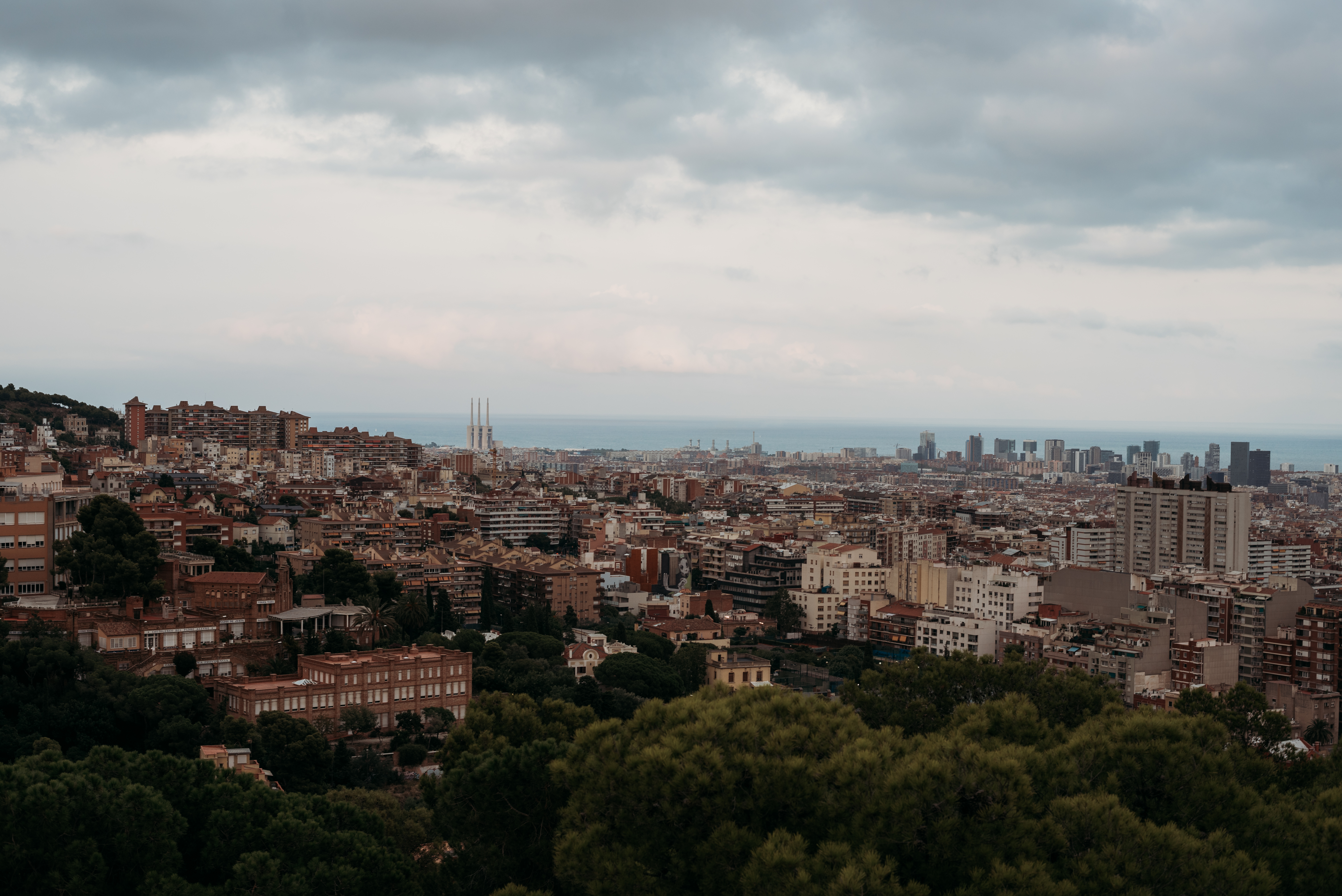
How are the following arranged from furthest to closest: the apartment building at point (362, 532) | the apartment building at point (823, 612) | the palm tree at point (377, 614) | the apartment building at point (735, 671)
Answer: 1. the apartment building at point (823, 612)
2. the apartment building at point (362, 532)
3. the apartment building at point (735, 671)
4. the palm tree at point (377, 614)

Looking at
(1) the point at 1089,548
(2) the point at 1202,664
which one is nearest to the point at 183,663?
(2) the point at 1202,664

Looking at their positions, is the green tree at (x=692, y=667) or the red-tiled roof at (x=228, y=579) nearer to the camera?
the red-tiled roof at (x=228, y=579)

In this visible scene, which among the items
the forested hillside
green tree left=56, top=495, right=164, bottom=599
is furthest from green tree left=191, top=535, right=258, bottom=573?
the forested hillside

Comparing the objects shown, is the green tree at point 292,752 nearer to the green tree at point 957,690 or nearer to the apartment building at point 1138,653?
the green tree at point 957,690

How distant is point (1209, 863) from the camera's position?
7.11 metres

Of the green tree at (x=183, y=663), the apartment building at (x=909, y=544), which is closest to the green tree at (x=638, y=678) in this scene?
the green tree at (x=183, y=663)

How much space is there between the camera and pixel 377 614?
24.7m

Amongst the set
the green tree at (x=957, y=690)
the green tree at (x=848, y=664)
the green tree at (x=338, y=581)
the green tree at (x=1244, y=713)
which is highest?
the green tree at (x=957, y=690)

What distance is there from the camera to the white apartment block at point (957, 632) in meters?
31.6

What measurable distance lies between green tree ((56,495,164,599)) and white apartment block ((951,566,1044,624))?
20440 millimetres

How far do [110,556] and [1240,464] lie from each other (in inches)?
3982

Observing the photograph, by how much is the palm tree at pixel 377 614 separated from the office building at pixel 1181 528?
1147 inches

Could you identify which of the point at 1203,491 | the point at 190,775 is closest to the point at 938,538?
the point at 1203,491

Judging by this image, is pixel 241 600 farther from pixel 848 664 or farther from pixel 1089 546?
pixel 1089 546
